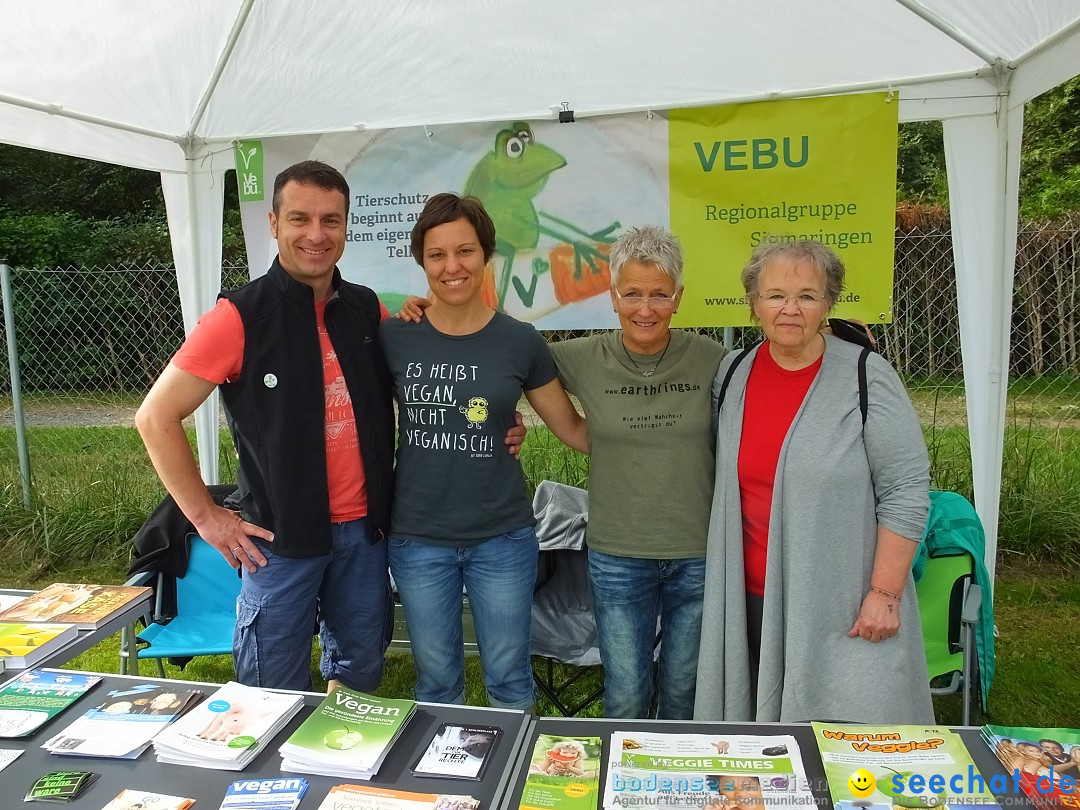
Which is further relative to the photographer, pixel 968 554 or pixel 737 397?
pixel 968 554

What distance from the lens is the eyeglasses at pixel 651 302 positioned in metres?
1.94

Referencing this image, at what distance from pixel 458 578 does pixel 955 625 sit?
1.78 m

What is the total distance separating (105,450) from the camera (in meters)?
5.95

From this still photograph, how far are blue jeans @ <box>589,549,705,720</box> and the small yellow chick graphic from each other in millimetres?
497

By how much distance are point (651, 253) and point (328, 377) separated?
89 cm

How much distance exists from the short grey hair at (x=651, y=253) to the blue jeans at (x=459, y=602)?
77cm

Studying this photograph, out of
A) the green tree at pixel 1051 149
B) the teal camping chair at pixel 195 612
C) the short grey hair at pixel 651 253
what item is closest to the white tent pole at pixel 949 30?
the short grey hair at pixel 651 253

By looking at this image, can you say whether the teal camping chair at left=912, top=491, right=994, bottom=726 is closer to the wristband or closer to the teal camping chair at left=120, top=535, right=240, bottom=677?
the wristband

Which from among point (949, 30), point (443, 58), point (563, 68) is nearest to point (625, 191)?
point (563, 68)

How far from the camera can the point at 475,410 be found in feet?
6.44

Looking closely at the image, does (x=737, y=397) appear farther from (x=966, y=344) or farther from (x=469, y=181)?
(x=469, y=181)

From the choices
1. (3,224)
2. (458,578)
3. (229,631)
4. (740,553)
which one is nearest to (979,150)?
(740,553)

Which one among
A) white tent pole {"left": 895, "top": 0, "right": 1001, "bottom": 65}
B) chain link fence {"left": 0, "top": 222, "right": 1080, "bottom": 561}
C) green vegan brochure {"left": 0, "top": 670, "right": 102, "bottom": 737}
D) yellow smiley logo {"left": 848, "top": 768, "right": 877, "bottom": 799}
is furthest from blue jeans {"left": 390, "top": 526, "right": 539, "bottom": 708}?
chain link fence {"left": 0, "top": 222, "right": 1080, "bottom": 561}

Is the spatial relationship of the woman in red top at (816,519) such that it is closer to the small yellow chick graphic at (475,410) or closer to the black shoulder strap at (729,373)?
the black shoulder strap at (729,373)
